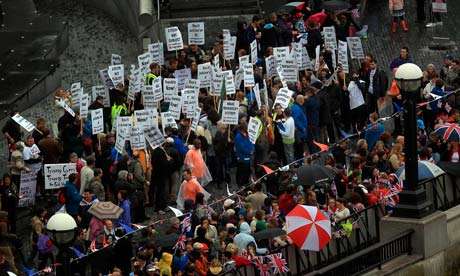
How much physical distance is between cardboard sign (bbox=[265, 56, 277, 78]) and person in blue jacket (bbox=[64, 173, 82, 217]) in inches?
325

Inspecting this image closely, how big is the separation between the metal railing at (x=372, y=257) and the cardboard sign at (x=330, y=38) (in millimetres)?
13597

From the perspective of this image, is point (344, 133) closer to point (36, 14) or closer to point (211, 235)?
point (211, 235)

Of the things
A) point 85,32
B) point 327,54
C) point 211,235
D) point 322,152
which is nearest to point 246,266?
point 211,235

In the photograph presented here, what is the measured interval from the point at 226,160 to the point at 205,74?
10.8ft

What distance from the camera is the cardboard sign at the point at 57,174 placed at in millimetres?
40844

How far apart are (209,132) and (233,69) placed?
5682 millimetres

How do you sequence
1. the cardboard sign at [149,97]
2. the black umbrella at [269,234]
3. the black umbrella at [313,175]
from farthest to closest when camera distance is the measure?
the cardboard sign at [149,97] < the black umbrella at [313,175] < the black umbrella at [269,234]

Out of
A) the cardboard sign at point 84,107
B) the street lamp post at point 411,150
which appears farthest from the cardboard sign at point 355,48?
the street lamp post at point 411,150

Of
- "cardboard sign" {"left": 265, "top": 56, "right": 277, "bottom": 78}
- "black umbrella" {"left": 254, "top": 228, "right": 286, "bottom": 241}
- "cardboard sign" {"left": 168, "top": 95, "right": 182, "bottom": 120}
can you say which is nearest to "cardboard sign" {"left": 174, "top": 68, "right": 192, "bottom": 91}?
"cardboard sign" {"left": 265, "top": 56, "right": 277, "bottom": 78}

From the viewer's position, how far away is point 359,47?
1929 inches

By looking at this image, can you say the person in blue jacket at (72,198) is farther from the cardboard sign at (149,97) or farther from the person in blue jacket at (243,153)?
the cardboard sign at (149,97)

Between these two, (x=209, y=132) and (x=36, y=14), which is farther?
(x=36, y=14)

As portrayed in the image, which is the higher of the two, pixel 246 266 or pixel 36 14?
pixel 36 14

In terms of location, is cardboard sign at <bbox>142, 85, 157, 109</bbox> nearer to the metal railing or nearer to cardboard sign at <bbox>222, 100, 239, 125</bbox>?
cardboard sign at <bbox>222, 100, 239, 125</bbox>
